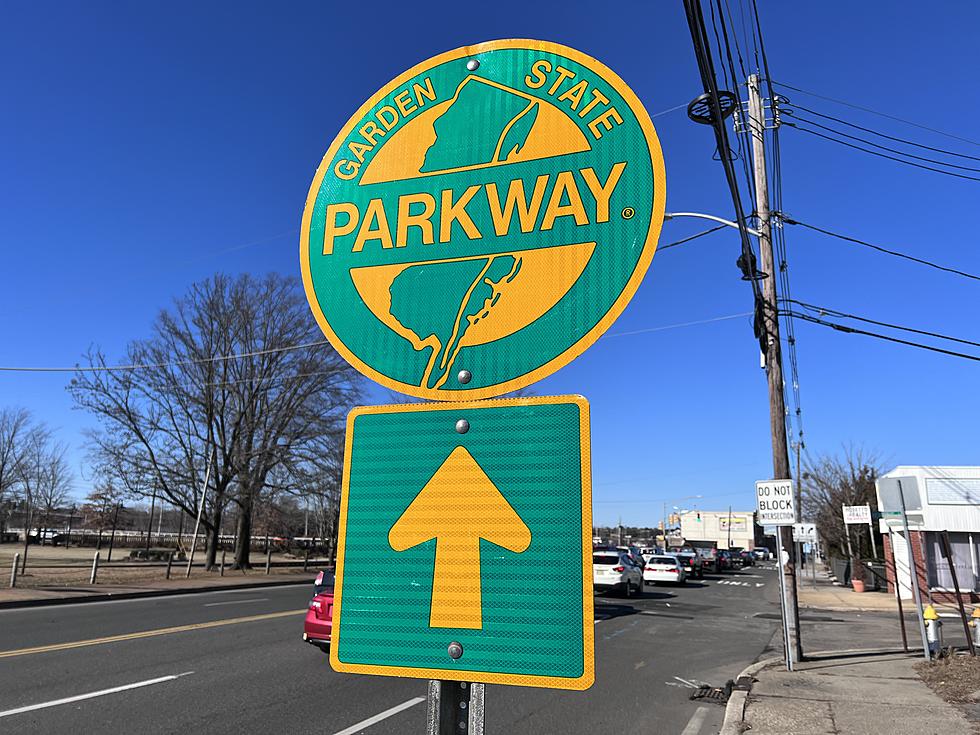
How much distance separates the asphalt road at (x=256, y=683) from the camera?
659 cm

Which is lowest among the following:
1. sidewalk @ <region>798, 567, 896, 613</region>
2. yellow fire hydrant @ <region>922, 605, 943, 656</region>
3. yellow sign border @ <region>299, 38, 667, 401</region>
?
sidewalk @ <region>798, 567, 896, 613</region>

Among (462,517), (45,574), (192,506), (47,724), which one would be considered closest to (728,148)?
(462,517)

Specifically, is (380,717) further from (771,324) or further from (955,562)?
(955,562)

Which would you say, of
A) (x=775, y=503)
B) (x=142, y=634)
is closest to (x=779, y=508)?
(x=775, y=503)

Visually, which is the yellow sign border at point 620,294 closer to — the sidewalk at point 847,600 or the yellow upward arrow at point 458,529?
the yellow upward arrow at point 458,529

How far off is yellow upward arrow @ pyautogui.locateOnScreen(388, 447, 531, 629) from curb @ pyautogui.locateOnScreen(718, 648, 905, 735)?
6.60 m

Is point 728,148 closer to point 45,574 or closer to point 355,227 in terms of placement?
point 355,227

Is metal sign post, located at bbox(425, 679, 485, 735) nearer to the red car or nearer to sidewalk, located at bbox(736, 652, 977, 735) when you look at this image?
sidewalk, located at bbox(736, 652, 977, 735)

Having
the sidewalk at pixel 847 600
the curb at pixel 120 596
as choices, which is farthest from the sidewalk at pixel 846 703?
the curb at pixel 120 596

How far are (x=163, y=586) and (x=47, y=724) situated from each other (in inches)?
649

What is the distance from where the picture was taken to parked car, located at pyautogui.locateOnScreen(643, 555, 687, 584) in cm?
3091

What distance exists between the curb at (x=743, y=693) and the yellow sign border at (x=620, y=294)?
671cm

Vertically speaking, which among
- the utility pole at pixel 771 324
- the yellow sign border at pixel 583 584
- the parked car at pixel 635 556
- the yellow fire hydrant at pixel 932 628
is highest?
the utility pole at pixel 771 324

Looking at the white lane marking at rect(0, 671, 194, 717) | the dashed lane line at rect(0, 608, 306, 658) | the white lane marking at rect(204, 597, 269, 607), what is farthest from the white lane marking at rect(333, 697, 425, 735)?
the white lane marking at rect(204, 597, 269, 607)
